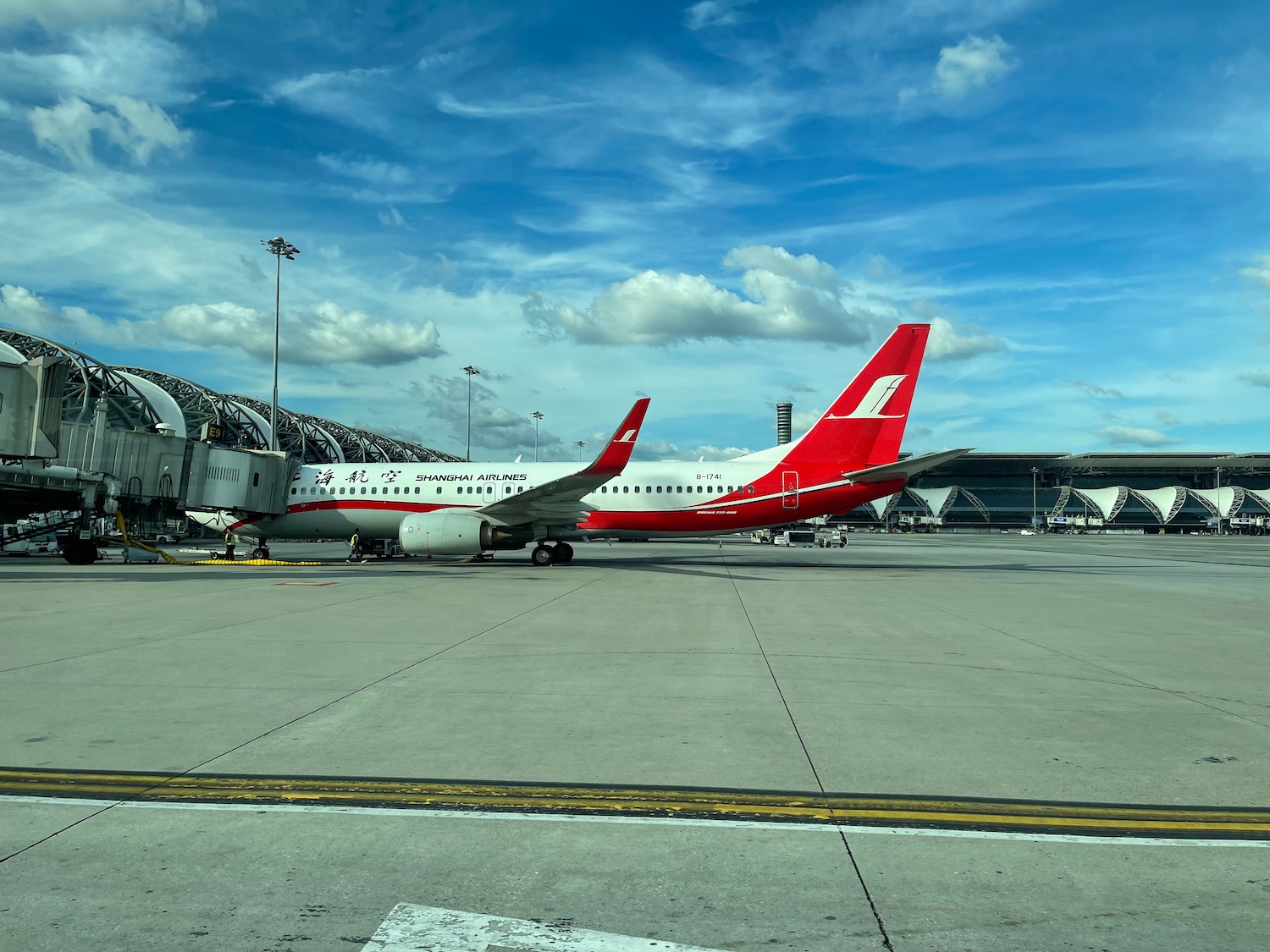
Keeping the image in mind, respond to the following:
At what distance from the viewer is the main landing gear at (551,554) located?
2861 centimetres

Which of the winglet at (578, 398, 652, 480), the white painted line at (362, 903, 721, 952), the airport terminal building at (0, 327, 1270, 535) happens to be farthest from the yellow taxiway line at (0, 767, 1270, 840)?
the airport terminal building at (0, 327, 1270, 535)

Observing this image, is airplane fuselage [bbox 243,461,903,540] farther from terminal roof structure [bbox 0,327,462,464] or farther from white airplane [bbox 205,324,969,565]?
terminal roof structure [bbox 0,327,462,464]

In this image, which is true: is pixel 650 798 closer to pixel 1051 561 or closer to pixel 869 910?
pixel 869 910

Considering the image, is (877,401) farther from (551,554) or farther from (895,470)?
(551,554)

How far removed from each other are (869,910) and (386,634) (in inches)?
356

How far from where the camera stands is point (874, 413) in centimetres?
2769

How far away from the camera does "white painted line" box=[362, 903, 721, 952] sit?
3.12 m

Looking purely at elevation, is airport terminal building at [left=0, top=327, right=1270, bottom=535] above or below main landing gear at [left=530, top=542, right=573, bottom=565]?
above

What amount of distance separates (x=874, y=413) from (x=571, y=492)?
10123 millimetres

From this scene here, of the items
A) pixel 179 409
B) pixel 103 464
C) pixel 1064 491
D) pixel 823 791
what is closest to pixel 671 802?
pixel 823 791

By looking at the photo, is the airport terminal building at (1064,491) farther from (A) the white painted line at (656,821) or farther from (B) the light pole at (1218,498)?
(A) the white painted line at (656,821)

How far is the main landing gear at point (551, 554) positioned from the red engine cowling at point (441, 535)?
3056 mm

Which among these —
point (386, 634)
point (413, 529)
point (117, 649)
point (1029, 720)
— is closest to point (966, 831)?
point (1029, 720)

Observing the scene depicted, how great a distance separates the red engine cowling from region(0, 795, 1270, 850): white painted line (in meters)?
20.9
